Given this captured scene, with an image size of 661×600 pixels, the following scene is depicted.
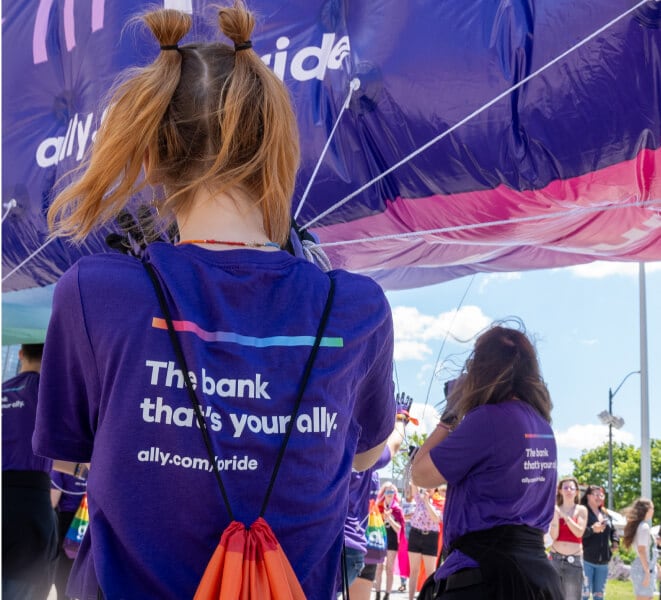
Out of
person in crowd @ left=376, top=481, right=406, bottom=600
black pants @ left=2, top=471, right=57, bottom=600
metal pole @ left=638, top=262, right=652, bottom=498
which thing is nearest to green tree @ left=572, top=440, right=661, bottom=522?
metal pole @ left=638, top=262, right=652, bottom=498

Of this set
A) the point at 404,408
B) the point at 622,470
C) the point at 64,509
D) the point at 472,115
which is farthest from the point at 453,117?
the point at 622,470

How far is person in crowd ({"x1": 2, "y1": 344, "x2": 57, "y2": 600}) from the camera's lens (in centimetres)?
447

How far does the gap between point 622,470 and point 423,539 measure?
3896cm

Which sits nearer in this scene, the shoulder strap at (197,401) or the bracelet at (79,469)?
the shoulder strap at (197,401)

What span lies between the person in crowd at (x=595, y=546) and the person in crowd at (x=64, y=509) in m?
5.52

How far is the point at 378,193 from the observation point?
363 centimetres

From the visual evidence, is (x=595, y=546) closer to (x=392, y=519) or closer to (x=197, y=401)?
(x=392, y=519)

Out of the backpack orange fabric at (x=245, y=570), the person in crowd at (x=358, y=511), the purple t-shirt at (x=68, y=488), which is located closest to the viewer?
the backpack orange fabric at (x=245, y=570)

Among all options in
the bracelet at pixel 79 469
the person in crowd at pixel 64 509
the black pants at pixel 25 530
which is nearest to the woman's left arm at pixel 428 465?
the bracelet at pixel 79 469

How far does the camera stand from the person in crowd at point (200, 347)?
0.99m

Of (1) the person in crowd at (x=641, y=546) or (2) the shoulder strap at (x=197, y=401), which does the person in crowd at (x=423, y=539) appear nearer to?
(1) the person in crowd at (x=641, y=546)

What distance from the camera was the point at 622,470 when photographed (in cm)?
4519

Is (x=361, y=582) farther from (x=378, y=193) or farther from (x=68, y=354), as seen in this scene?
(x=68, y=354)

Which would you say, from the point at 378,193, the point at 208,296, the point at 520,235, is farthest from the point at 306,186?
the point at 208,296
